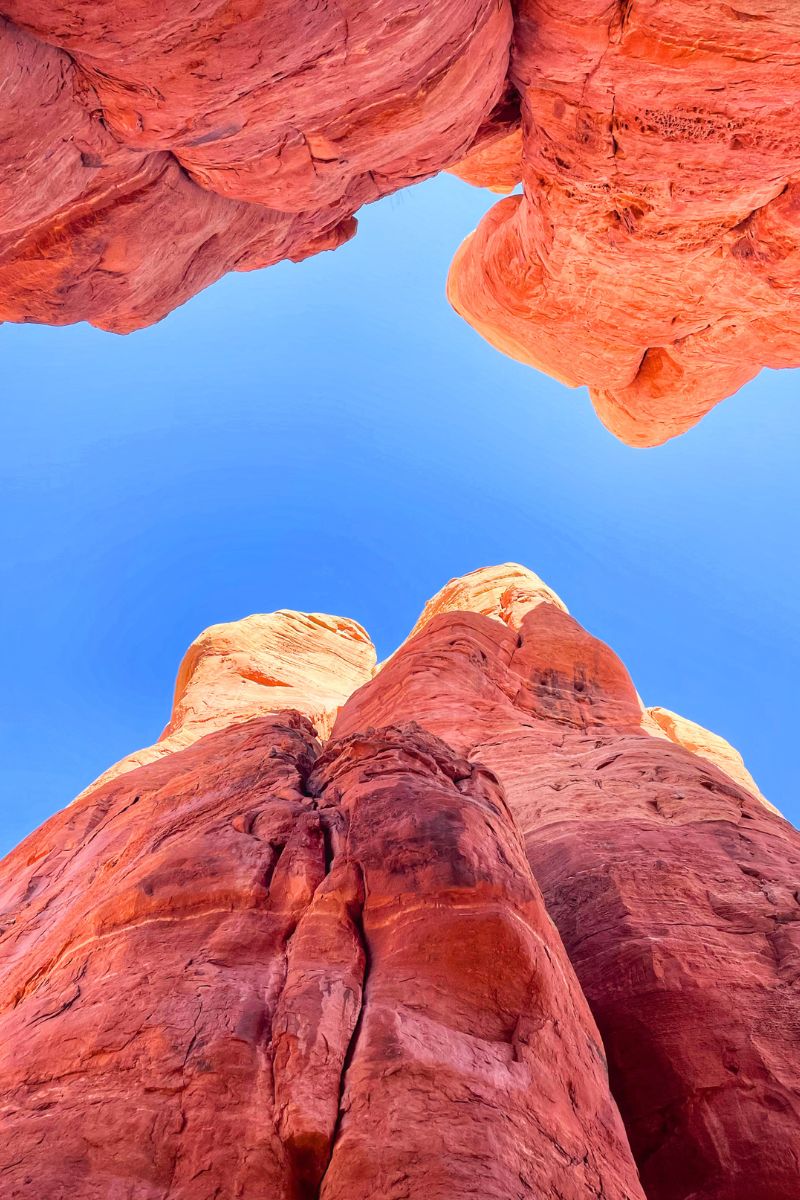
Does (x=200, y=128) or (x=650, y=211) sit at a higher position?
(x=650, y=211)

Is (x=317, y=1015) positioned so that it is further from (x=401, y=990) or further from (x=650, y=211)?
(x=650, y=211)

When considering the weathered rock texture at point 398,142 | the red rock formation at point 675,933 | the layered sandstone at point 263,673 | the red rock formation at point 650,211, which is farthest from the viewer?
the layered sandstone at point 263,673

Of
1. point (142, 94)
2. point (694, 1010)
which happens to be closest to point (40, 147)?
point (142, 94)

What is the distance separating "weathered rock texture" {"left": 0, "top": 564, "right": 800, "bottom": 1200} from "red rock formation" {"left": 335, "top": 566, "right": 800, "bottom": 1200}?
22 mm

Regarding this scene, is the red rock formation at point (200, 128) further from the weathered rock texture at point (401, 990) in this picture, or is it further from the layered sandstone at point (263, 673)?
the layered sandstone at point (263, 673)

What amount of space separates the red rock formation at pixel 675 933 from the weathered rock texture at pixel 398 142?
7.74m

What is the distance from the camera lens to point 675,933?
6.76 metres

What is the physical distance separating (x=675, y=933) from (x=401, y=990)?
123 inches

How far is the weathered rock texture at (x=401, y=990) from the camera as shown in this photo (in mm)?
3949

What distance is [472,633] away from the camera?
1597cm

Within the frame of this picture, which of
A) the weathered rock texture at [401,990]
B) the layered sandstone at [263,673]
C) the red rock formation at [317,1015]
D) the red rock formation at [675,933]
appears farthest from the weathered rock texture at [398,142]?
the layered sandstone at [263,673]

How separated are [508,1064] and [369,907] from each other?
130cm

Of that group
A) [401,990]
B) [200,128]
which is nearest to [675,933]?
[401,990]

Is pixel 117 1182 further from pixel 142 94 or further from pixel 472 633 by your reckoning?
pixel 472 633
